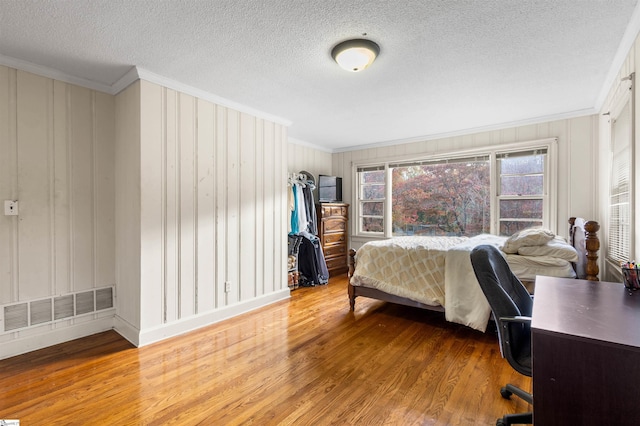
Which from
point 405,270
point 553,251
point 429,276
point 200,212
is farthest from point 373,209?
point 200,212

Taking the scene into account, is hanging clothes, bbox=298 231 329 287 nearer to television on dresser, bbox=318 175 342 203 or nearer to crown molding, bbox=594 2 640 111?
television on dresser, bbox=318 175 342 203

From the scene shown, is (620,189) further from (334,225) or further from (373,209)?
(334,225)

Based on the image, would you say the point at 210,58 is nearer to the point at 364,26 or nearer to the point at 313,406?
the point at 364,26

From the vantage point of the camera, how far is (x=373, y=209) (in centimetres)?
573

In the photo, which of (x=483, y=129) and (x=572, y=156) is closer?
(x=572, y=156)

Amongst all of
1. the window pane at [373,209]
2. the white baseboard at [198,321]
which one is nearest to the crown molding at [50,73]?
the white baseboard at [198,321]

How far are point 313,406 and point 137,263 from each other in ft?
6.47

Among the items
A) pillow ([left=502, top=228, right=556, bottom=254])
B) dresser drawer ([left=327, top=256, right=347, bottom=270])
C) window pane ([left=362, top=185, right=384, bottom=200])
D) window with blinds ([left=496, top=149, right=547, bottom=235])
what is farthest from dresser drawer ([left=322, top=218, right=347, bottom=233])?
pillow ([left=502, top=228, right=556, bottom=254])

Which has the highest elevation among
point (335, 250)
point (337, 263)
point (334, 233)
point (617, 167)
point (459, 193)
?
point (617, 167)

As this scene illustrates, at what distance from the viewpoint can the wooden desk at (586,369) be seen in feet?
3.15

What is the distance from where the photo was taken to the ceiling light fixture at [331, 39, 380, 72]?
216cm

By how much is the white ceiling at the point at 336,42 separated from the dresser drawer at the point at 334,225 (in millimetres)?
2235

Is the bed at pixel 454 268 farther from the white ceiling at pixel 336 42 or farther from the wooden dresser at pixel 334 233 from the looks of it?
the wooden dresser at pixel 334 233

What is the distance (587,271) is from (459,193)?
252cm
